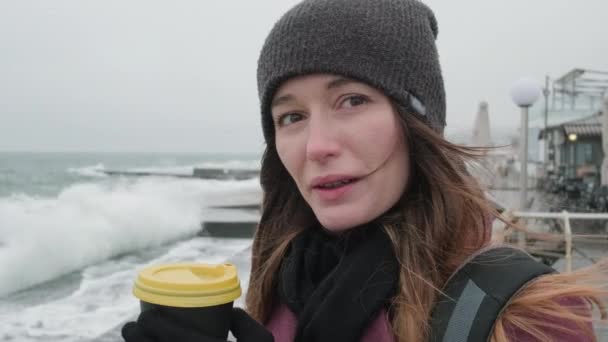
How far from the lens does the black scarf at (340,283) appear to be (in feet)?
3.96

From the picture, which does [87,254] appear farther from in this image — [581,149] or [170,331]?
[581,149]

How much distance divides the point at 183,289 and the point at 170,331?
92 mm

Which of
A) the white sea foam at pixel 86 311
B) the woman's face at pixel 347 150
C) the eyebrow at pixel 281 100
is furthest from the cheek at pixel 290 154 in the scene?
the white sea foam at pixel 86 311

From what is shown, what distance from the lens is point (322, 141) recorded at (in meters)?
1.28

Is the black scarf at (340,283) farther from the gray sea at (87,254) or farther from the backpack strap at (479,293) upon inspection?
the gray sea at (87,254)

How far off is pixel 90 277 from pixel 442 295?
984 cm

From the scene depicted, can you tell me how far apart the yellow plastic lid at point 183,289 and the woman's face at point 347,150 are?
35cm

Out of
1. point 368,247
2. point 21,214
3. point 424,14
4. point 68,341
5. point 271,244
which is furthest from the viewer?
point 21,214

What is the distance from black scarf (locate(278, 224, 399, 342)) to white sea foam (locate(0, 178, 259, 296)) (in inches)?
372

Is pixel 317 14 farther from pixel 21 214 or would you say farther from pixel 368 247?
pixel 21 214

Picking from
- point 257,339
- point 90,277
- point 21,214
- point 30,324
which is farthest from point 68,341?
point 21,214

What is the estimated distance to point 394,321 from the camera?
1212mm

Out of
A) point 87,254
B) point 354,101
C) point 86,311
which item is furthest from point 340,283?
point 87,254

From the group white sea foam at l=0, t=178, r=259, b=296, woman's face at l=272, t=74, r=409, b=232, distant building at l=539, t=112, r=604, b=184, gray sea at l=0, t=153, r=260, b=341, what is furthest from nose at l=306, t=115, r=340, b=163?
distant building at l=539, t=112, r=604, b=184
